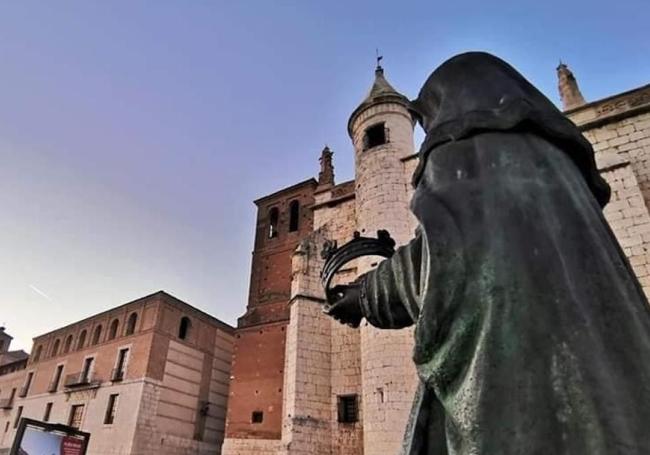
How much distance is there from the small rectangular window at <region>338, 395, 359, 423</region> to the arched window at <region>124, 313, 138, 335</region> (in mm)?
16923

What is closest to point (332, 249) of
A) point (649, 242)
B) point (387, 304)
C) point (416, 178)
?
point (387, 304)

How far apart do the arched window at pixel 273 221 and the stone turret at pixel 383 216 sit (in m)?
6.69

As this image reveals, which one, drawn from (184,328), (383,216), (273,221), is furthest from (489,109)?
(184,328)

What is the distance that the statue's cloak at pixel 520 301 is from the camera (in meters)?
0.72

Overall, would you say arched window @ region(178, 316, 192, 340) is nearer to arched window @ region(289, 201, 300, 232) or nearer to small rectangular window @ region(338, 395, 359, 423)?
arched window @ region(289, 201, 300, 232)

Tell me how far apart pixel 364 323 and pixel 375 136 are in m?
5.77

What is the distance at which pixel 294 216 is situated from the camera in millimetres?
19016

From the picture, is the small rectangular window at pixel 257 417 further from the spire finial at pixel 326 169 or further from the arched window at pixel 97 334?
the arched window at pixel 97 334

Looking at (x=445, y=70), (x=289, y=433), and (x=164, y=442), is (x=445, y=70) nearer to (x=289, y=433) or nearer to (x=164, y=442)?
(x=289, y=433)

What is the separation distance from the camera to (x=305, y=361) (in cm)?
1112

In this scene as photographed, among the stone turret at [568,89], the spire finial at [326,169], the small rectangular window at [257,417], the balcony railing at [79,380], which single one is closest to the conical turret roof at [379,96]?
the spire finial at [326,169]

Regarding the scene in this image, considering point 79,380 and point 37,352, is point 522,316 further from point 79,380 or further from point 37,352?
point 37,352

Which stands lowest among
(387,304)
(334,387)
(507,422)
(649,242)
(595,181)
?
(507,422)

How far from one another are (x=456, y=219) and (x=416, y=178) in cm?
33
